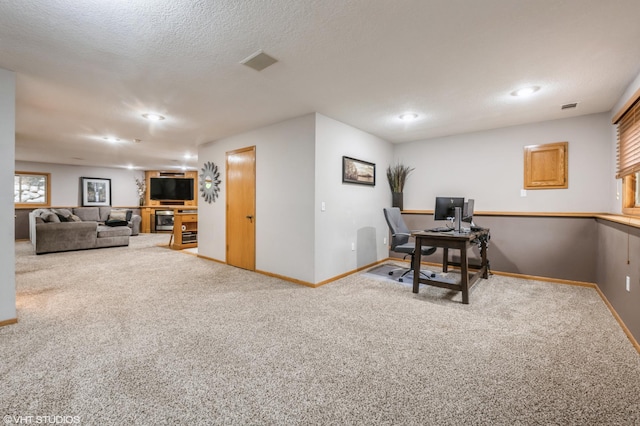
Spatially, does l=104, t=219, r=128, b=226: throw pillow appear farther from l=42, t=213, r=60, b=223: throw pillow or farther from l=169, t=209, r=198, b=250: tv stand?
l=169, t=209, r=198, b=250: tv stand

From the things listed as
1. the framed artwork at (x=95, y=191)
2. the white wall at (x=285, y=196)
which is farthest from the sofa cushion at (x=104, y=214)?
the white wall at (x=285, y=196)

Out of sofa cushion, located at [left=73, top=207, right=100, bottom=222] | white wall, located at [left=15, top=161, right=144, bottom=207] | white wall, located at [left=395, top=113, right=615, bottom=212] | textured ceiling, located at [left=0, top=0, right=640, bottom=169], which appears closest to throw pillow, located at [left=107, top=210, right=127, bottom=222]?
sofa cushion, located at [left=73, top=207, right=100, bottom=222]

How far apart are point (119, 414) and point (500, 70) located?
3857 millimetres

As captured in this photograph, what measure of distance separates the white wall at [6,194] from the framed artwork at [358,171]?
369 cm

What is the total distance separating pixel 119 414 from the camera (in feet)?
4.84

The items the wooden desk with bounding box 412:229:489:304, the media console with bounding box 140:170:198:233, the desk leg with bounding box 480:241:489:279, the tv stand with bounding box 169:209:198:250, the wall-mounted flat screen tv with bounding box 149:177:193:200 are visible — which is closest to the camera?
the wooden desk with bounding box 412:229:489:304

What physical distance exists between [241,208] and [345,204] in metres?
1.86

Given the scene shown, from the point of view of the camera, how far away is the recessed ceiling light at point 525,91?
300cm

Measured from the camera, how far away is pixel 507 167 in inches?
178

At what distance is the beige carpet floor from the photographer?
59.7 inches

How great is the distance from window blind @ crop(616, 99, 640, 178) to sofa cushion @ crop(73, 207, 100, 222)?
12.0m

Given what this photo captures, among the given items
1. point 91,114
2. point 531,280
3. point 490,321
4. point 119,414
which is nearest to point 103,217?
point 91,114

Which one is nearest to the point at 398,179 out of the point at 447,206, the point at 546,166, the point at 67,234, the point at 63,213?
the point at 447,206

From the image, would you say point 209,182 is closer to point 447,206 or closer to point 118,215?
point 447,206
